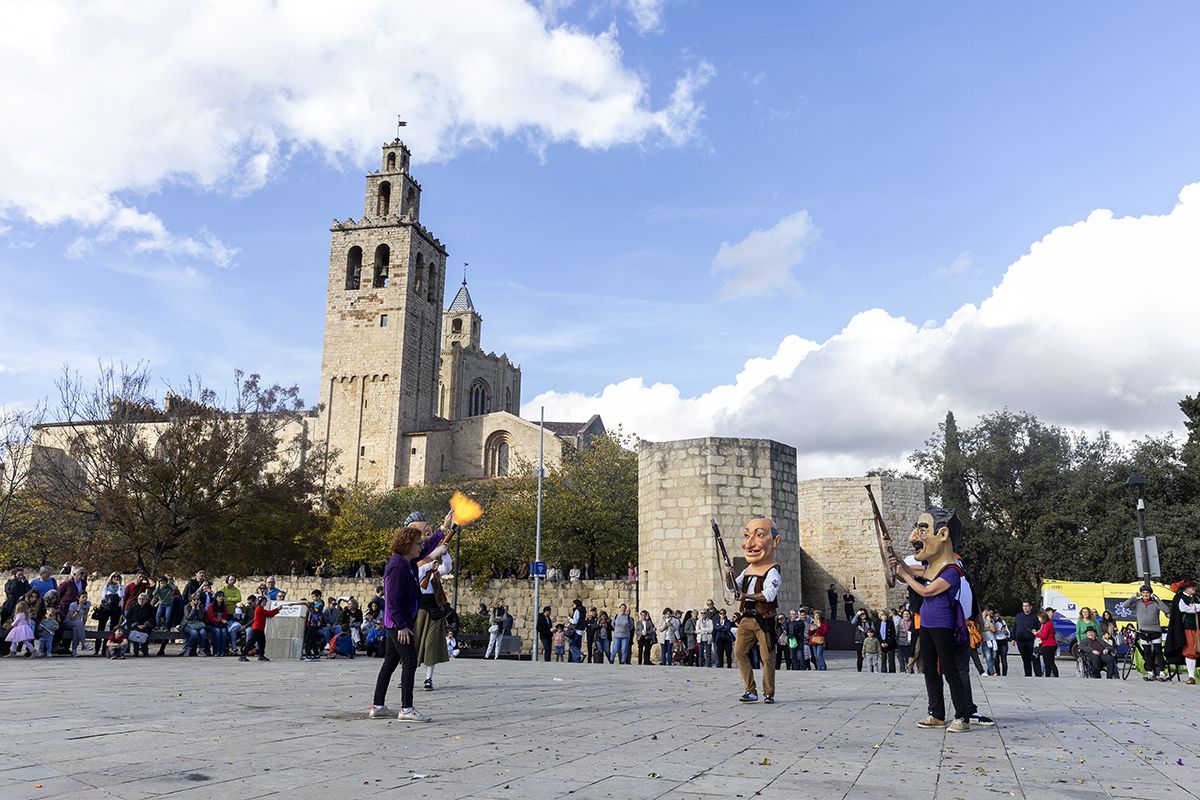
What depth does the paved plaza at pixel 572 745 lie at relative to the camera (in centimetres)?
481

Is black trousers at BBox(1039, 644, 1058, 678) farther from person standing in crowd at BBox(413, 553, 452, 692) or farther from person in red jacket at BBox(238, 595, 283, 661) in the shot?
person in red jacket at BBox(238, 595, 283, 661)

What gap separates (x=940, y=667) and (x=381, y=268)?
69442 mm

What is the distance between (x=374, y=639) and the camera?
20328 mm

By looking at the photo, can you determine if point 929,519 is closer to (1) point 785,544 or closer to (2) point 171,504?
(1) point 785,544

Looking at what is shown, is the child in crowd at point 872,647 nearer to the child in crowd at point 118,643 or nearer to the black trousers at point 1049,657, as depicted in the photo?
the black trousers at point 1049,657

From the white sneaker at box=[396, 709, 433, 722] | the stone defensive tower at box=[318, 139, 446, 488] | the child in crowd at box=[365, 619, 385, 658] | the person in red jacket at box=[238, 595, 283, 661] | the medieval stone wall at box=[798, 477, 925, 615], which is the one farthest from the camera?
the stone defensive tower at box=[318, 139, 446, 488]

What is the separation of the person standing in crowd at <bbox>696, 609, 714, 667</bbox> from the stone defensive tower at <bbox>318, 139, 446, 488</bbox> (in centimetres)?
5141

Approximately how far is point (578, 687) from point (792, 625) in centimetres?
912

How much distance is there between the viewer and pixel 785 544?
23266 mm

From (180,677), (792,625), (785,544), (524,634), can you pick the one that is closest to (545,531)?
(524,634)

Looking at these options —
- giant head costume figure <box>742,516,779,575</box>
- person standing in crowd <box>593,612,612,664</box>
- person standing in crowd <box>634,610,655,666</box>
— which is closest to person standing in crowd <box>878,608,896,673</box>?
person standing in crowd <box>634,610,655,666</box>

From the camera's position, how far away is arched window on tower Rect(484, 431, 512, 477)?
75.0 metres

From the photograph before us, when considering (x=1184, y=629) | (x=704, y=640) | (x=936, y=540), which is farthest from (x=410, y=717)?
(x=704, y=640)

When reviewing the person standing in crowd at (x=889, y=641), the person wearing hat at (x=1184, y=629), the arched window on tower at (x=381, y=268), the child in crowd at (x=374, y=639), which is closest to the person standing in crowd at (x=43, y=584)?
the child in crowd at (x=374, y=639)
